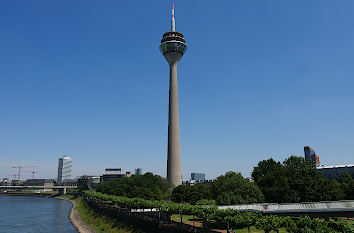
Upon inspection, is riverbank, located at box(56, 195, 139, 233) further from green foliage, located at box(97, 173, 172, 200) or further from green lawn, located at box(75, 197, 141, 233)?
green foliage, located at box(97, 173, 172, 200)

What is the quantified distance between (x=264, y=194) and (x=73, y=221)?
190 ft

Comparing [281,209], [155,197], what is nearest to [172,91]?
[155,197]

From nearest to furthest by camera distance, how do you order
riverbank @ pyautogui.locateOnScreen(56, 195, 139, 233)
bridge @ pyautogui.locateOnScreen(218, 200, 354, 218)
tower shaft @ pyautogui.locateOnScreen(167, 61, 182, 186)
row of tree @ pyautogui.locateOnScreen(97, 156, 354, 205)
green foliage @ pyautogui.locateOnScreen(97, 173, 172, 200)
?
bridge @ pyautogui.locateOnScreen(218, 200, 354, 218)
riverbank @ pyautogui.locateOnScreen(56, 195, 139, 233)
row of tree @ pyautogui.locateOnScreen(97, 156, 354, 205)
green foliage @ pyautogui.locateOnScreen(97, 173, 172, 200)
tower shaft @ pyautogui.locateOnScreen(167, 61, 182, 186)

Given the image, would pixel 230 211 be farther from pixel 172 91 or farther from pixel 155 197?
pixel 172 91

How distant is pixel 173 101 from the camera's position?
142625mm

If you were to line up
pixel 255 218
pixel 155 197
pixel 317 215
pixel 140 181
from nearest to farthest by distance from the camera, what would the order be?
pixel 255 218 < pixel 317 215 < pixel 155 197 < pixel 140 181

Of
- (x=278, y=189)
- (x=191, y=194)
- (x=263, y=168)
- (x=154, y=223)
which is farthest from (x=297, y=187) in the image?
(x=154, y=223)

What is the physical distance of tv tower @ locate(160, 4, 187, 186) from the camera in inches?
5354

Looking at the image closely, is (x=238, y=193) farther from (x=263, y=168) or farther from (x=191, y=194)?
(x=263, y=168)

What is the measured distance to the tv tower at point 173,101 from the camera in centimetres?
13600

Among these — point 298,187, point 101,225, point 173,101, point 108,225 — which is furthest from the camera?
point 173,101

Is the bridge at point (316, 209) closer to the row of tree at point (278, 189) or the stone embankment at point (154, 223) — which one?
the row of tree at point (278, 189)

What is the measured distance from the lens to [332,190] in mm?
74375

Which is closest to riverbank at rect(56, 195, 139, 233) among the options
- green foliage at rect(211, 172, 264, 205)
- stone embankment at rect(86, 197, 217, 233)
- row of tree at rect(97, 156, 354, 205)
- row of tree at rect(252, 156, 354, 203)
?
stone embankment at rect(86, 197, 217, 233)
